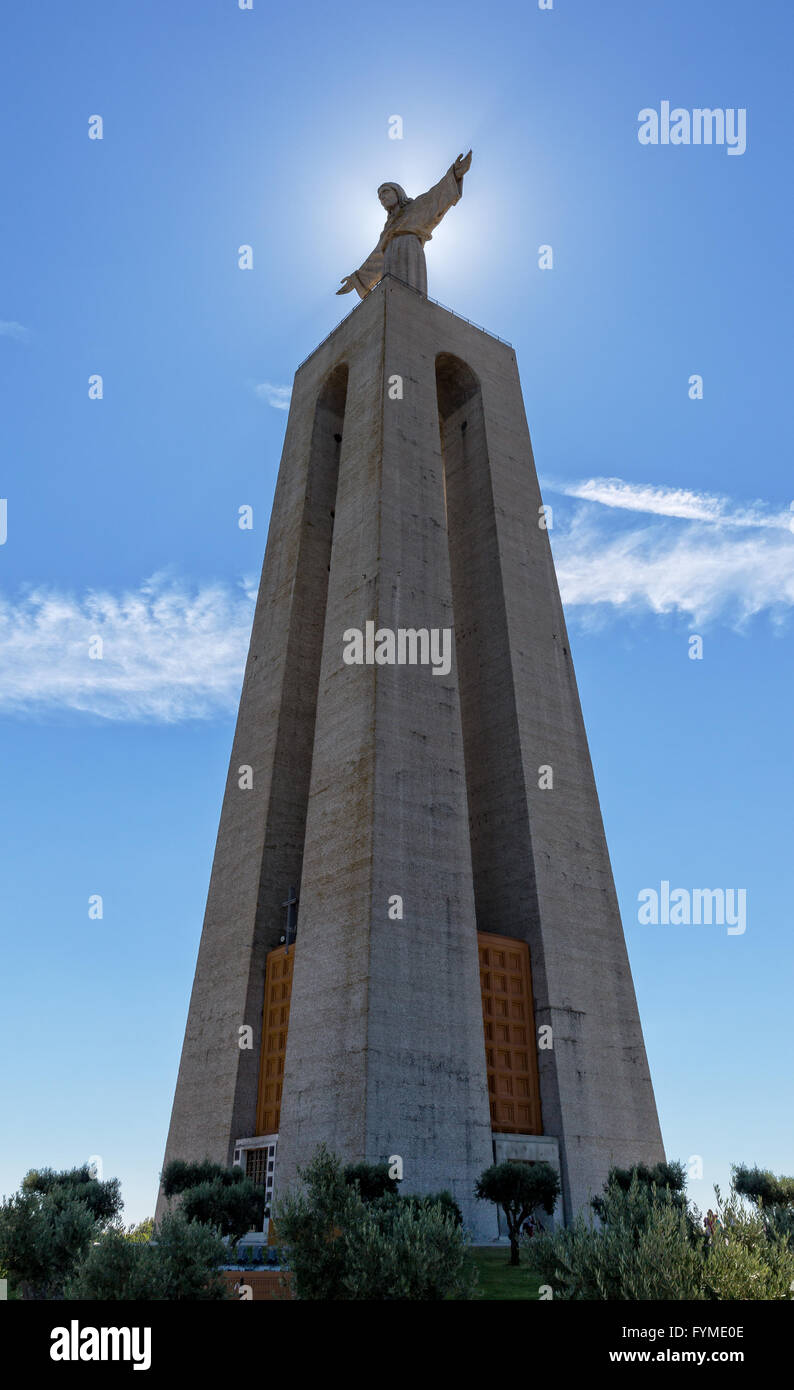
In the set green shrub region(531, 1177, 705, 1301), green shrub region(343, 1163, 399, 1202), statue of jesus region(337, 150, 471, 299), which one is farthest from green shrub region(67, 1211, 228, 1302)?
statue of jesus region(337, 150, 471, 299)

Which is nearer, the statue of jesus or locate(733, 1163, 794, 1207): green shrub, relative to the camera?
locate(733, 1163, 794, 1207): green shrub

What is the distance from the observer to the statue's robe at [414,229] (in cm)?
4159

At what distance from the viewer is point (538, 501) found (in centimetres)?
3647

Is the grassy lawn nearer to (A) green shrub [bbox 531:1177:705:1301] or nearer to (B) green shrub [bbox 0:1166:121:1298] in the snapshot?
(A) green shrub [bbox 531:1177:705:1301]

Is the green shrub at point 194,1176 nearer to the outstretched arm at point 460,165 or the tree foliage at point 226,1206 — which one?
the tree foliage at point 226,1206

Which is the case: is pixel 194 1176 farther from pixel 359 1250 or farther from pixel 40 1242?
pixel 359 1250

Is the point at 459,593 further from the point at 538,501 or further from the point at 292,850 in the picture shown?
the point at 292,850

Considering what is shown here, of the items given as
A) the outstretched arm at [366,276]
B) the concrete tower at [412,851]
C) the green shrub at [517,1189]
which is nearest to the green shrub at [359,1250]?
the green shrub at [517,1189]

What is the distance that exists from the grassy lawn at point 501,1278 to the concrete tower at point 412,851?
4.78 ft

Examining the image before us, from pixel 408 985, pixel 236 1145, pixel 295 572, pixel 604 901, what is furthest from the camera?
pixel 295 572

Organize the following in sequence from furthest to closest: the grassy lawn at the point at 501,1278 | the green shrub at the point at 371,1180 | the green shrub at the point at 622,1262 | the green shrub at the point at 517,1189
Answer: the green shrub at the point at 517,1189, the green shrub at the point at 371,1180, the grassy lawn at the point at 501,1278, the green shrub at the point at 622,1262

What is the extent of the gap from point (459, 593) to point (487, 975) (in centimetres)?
1444

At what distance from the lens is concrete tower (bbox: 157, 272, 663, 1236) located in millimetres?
22562
